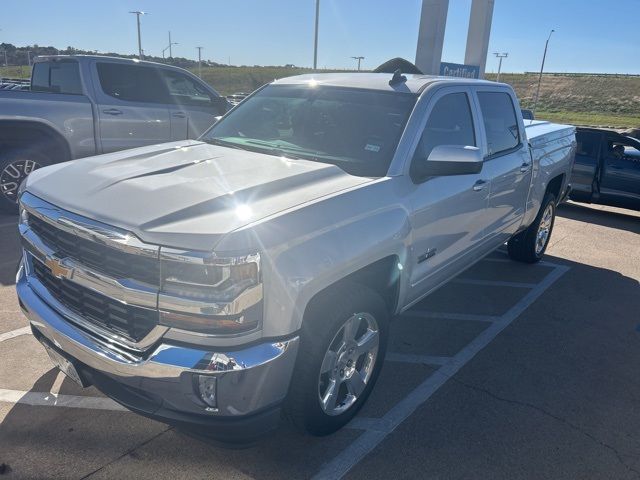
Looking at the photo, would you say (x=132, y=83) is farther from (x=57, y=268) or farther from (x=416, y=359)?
(x=416, y=359)

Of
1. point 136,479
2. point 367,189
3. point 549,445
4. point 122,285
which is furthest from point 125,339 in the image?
point 549,445

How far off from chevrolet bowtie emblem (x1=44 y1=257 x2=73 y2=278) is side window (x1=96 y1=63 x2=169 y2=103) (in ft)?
17.3

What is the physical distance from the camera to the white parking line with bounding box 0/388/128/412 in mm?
3104

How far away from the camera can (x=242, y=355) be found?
2.19 meters

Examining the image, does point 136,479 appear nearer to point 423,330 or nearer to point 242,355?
point 242,355

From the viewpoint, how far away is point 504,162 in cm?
455

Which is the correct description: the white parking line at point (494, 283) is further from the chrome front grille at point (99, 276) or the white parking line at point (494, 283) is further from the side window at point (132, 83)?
the side window at point (132, 83)

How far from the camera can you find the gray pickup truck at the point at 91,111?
21.2 feet

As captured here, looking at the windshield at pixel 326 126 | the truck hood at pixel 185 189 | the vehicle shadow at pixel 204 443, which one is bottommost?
the vehicle shadow at pixel 204 443

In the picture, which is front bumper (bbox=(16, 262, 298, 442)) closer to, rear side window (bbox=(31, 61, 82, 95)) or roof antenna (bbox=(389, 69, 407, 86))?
roof antenna (bbox=(389, 69, 407, 86))

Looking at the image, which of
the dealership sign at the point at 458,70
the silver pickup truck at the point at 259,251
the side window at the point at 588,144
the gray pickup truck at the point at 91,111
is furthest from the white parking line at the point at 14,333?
the dealership sign at the point at 458,70

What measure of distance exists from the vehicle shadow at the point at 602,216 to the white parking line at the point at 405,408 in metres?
5.02

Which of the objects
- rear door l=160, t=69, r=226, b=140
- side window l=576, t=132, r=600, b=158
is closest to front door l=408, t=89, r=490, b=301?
rear door l=160, t=69, r=226, b=140

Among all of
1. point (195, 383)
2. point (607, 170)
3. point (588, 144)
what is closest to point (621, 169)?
point (607, 170)
